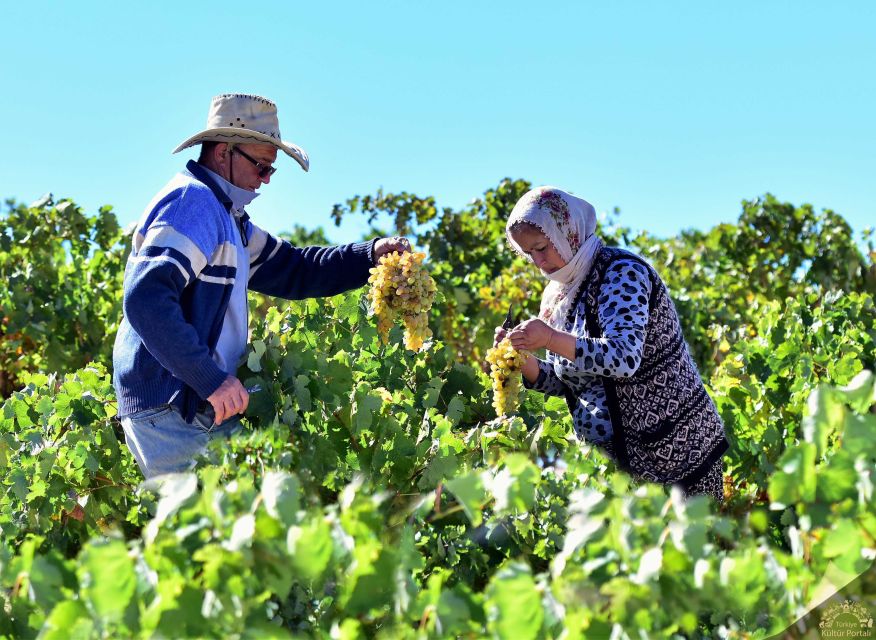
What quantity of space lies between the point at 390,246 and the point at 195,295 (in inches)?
30.9

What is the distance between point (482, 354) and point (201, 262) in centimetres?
510

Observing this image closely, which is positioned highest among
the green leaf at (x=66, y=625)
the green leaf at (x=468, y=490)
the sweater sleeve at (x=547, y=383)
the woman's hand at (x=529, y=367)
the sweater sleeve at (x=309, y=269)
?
the sweater sleeve at (x=309, y=269)

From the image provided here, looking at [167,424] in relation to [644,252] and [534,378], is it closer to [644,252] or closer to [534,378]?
[534,378]

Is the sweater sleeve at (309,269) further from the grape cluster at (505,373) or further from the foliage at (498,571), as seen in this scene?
the foliage at (498,571)

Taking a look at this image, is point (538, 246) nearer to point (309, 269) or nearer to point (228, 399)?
point (309, 269)

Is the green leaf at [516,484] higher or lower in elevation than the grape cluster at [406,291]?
lower

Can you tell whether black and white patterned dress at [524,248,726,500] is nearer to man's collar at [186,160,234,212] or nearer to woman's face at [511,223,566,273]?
woman's face at [511,223,566,273]

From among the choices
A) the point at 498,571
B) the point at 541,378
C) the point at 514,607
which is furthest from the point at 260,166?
the point at 514,607

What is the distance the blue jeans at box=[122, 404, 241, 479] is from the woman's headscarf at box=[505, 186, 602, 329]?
104 cm

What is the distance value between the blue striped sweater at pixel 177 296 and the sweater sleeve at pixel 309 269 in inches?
19.9

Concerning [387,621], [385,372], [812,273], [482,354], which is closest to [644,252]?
[812,273]

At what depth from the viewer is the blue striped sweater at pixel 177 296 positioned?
2.88m

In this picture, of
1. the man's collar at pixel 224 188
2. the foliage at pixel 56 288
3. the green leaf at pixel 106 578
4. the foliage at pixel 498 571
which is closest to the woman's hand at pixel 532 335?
the man's collar at pixel 224 188

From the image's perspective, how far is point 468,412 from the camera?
3998 mm
